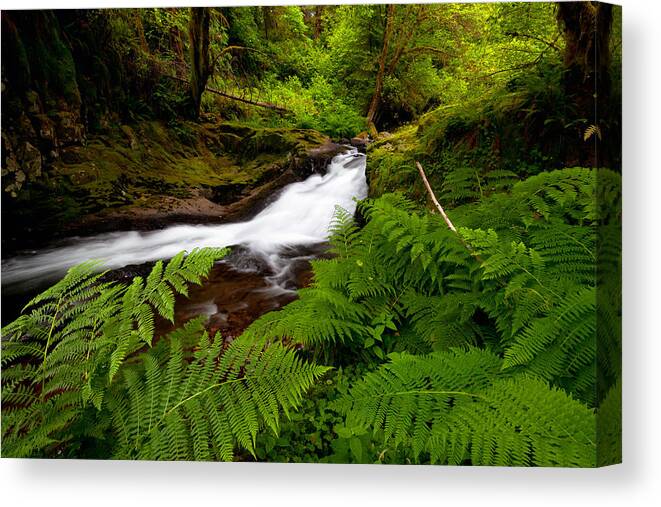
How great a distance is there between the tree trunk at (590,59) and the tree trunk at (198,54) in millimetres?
1660

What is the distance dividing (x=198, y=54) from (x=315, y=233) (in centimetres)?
108

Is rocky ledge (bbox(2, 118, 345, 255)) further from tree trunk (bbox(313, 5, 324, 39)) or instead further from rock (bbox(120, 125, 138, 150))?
tree trunk (bbox(313, 5, 324, 39))

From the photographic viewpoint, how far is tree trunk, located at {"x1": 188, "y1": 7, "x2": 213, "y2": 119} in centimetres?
233

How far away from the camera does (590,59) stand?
1979mm

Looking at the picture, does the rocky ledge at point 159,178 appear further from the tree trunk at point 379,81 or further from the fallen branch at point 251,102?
the tree trunk at point 379,81

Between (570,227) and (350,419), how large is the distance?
1195 millimetres

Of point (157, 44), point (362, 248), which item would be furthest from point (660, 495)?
point (157, 44)

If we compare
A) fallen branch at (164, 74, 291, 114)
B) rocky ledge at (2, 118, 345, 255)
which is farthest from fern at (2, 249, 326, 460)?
fallen branch at (164, 74, 291, 114)

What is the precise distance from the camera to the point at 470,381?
1.70 metres

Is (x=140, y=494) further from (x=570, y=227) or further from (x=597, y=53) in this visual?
(x=597, y=53)

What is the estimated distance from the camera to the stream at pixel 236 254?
2348mm

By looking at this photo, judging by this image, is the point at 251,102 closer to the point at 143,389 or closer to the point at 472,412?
the point at 143,389

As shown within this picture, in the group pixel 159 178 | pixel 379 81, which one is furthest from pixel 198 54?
pixel 379 81

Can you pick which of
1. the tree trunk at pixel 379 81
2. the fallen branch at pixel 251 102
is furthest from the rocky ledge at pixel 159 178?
the tree trunk at pixel 379 81
